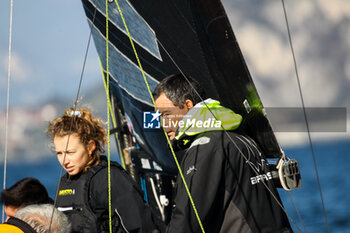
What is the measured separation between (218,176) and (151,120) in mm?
1909

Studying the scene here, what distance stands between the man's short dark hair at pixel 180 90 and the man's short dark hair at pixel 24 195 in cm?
58

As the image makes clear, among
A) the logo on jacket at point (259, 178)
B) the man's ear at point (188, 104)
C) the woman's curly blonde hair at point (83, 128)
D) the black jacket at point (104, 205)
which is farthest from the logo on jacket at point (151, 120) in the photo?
the logo on jacket at point (259, 178)

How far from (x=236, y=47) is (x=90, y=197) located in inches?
38.1

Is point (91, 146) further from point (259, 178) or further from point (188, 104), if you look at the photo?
point (259, 178)

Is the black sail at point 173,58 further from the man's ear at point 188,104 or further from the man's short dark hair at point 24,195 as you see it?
the man's short dark hair at point 24,195

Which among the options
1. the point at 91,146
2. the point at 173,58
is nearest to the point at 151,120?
the point at 173,58

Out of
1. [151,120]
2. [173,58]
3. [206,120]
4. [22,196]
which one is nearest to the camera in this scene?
[206,120]

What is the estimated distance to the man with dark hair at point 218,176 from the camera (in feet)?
5.78

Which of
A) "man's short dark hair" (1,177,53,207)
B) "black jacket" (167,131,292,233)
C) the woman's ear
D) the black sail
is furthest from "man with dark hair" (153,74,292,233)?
"man's short dark hair" (1,177,53,207)

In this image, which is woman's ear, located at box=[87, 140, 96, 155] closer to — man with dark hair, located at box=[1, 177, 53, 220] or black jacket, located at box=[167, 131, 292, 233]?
man with dark hair, located at box=[1, 177, 53, 220]

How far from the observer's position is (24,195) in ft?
6.60

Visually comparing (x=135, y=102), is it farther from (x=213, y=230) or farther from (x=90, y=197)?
(x=213, y=230)

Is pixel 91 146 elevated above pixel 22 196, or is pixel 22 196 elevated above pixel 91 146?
pixel 91 146

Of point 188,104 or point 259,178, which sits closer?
point 259,178
